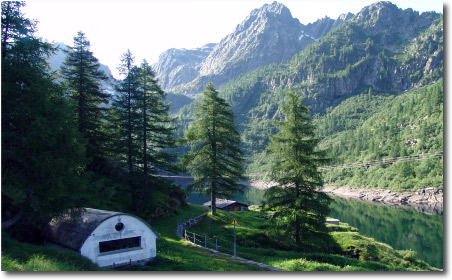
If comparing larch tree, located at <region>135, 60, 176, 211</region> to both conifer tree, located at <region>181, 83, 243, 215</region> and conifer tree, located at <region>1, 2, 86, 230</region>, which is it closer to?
conifer tree, located at <region>181, 83, 243, 215</region>

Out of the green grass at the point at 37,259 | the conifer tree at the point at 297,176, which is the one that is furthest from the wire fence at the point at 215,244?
the green grass at the point at 37,259

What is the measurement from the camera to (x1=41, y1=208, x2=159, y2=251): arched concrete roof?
11.5 m

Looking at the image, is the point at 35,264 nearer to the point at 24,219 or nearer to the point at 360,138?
the point at 24,219

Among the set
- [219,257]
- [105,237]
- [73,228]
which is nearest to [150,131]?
[73,228]

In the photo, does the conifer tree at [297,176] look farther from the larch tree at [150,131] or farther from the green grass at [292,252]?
the larch tree at [150,131]

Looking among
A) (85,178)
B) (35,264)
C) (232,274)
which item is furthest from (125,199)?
(232,274)

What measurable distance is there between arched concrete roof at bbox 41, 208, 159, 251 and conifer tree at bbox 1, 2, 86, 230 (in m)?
1.31

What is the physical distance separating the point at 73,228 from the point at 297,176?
464 inches

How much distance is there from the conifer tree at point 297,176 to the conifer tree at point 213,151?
6201mm

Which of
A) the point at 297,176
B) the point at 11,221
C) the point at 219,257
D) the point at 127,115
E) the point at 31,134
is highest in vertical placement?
the point at 127,115

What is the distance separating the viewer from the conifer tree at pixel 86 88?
21.7m

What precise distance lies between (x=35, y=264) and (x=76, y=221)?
3.04 metres

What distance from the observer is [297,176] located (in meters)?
17.2

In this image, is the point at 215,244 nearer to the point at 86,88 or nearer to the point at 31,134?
the point at 31,134
